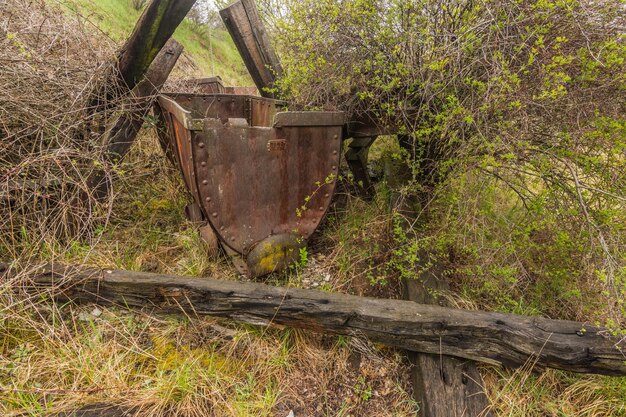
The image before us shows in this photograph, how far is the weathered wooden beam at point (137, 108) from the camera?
2492 mm

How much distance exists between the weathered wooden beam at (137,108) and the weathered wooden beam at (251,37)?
0.79 meters

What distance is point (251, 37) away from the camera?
10.5 ft

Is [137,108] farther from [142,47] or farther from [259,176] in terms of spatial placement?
[259,176]

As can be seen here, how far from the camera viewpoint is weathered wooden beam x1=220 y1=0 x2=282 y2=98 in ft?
10.1

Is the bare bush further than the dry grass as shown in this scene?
Yes

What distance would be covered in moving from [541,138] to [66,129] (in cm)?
329

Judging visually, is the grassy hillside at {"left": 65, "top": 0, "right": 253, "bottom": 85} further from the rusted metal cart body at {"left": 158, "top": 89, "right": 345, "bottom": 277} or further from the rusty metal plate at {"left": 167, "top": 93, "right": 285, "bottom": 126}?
the rusted metal cart body at {"left": 158, "top": 89, "right": 345, "bottom": 277}

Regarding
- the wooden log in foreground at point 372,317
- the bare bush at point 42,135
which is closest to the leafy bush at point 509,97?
the wooden log in foreground at point 372,317

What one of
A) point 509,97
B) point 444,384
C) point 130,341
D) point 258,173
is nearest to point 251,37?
point 258,173

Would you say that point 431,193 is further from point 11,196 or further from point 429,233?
point 11,196

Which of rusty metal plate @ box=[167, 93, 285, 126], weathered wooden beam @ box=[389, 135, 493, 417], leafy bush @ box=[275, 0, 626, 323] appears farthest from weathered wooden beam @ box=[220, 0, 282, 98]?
weathered wooden beam @ box=[389, 135, 493, 417]

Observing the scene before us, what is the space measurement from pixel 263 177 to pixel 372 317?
3.77 ft

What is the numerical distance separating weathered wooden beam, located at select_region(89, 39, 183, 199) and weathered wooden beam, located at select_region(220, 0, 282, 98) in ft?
2.60

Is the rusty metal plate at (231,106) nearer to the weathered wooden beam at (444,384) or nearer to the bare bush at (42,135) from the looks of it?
the bare bush at (42,135)
